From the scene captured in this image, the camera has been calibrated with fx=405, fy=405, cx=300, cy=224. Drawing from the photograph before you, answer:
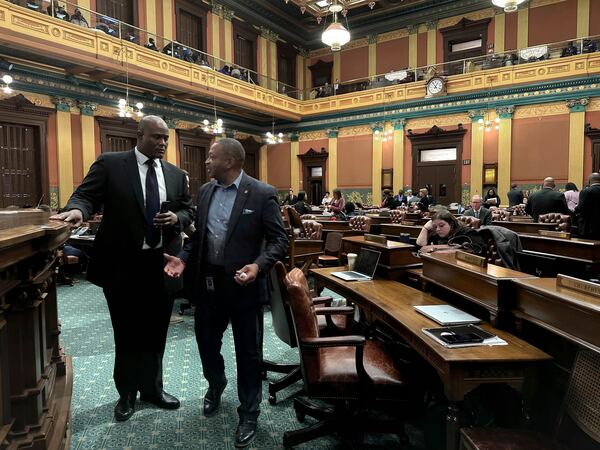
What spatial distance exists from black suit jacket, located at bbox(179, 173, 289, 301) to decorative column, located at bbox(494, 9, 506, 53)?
14817mm

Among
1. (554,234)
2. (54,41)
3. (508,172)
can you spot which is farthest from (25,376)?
(508,172)

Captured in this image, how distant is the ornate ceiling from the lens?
14.6 metres

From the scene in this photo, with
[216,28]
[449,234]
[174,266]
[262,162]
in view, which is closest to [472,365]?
[174,266]

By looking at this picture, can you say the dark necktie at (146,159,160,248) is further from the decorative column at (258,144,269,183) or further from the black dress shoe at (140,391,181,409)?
the decorative column at (258,144,269,183)

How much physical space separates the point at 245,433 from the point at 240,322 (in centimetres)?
61

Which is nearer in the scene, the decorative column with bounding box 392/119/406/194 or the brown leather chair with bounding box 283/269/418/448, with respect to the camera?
the brown leather chair with bounding box 283/269/418/448

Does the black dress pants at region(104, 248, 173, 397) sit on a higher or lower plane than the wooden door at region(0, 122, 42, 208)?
lower

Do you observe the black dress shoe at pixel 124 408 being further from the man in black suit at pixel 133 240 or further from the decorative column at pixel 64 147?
the decorative column at pixel 64 147

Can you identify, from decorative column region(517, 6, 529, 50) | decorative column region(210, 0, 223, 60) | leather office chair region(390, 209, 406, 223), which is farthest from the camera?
decorative column region(210, 0, 223, 60)

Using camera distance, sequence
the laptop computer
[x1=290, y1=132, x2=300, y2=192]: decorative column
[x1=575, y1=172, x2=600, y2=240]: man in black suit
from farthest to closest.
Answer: [x1=290, y1=132, x2=300, y2=192]: decorative column, [x1=575, y1=172, x2=600, y2=240]: man in black suit, the laptop computer

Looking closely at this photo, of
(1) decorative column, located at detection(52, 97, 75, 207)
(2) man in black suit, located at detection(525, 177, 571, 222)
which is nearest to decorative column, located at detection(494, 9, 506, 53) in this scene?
(2) man in black suit, located at detection(525, 177, 571, 222)

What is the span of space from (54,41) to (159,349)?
8710mm

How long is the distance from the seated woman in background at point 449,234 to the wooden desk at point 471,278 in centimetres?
42

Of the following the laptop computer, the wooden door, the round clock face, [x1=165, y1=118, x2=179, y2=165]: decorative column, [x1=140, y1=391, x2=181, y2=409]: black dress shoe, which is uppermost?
the round clock face
